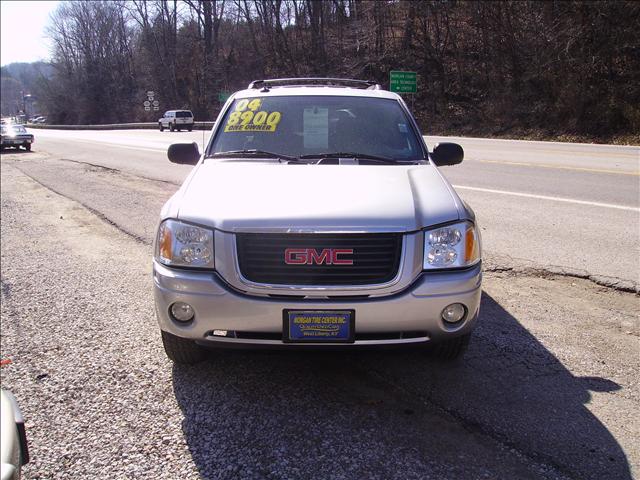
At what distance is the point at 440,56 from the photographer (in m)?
35.3

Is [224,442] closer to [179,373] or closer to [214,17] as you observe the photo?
[179,373]

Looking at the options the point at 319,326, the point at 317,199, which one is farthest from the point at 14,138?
the point at 319,326

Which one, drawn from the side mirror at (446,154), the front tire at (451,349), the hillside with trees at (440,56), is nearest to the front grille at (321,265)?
the front tire at (451,349)

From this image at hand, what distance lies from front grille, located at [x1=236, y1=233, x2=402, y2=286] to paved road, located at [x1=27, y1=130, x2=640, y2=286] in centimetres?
327

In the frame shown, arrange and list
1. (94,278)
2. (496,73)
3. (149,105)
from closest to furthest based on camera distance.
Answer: (94,278) → (496,73) → (149,105)

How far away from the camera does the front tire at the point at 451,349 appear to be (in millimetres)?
3500

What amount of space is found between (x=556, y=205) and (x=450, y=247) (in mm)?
6600

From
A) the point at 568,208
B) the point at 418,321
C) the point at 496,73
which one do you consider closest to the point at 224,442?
the point at 418,321

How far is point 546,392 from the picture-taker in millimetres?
3377

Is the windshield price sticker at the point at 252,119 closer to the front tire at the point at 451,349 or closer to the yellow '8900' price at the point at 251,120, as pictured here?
the yellow '8900' price at the point at 251,120

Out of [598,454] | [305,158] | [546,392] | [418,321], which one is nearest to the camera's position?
[598,454]

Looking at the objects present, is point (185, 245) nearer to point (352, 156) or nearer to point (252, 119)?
point (352, 156)

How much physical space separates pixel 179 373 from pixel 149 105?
59988 millimetres

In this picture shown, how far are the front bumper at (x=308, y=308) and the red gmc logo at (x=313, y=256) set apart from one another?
20 centimetres
